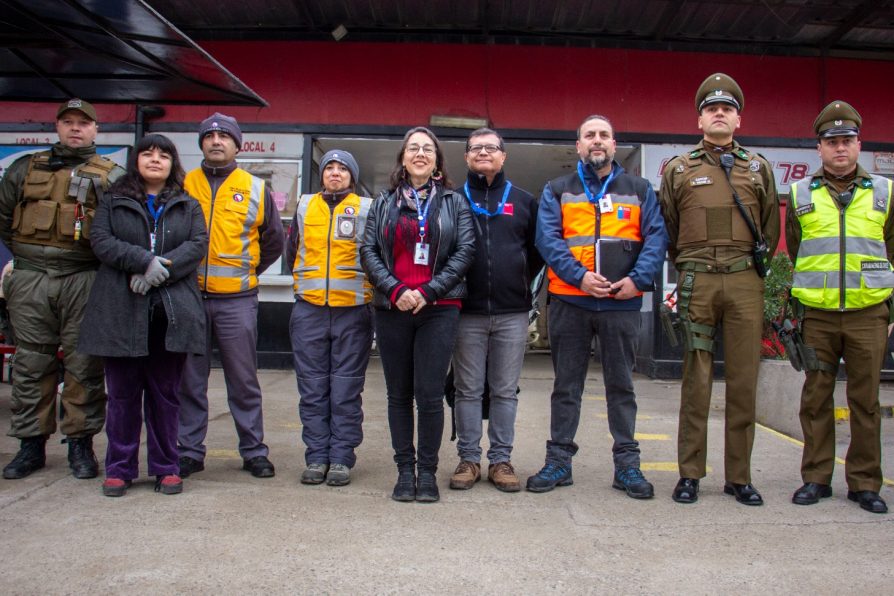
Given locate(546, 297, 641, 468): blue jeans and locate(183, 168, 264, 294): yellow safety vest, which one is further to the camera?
locate(183, 168, 264, 294): yellow safety vest

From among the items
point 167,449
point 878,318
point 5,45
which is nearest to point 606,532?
point 878,318

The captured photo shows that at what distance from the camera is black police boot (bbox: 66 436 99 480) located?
12.6 ft

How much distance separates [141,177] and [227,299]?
2.65 feet

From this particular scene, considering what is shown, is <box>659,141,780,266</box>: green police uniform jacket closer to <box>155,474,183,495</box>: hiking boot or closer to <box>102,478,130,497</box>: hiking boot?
<box>155,474,183,495</box>: hiking boot

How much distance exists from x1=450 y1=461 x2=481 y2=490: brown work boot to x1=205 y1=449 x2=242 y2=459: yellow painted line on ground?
5.04 feet

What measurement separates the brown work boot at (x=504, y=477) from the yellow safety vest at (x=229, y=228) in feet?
5.83

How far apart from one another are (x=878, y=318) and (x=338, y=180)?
304 centimetres

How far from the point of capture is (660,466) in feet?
14.9

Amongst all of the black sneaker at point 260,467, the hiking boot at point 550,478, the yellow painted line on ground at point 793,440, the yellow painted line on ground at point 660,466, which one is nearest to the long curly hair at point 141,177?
the black sneaker at point 260,467

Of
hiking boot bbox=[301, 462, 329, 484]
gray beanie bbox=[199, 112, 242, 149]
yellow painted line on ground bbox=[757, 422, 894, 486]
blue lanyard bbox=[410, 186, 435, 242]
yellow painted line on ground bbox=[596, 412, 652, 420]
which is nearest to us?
blue lanyard bbox=[410, 186, 435, 242]

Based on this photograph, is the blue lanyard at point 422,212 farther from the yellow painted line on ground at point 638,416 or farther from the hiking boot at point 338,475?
the yellow painted line on ground at point 638,416

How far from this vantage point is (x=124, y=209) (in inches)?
145

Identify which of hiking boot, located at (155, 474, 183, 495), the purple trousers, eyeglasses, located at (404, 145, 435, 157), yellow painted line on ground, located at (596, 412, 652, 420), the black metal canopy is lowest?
yellow painted line on ground, located at (596, 412, 652, 420)

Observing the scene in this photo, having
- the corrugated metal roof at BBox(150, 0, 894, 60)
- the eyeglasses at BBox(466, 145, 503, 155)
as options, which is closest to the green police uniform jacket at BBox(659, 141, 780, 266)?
the eyeglasses at BBox(466, 145, 503, 155)
